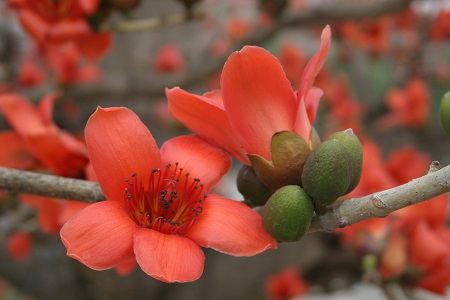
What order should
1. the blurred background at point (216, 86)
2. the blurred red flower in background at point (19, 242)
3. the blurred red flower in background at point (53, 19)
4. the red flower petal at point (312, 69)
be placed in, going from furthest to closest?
the blurred red flower in background at point (19, 242) < the blurred background at point (216, 86) < the blurred red flower in background at point (53, 19) < the red flower petal at point (312, 69)

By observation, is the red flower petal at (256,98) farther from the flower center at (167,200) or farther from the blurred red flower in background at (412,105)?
the blurred red flower in background at (412,105)

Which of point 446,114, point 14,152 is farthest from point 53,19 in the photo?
point 446,114

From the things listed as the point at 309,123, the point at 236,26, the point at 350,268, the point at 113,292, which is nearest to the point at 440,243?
the point at 309,123

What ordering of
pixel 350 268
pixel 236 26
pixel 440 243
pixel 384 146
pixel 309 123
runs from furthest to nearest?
1. pixel 236 26
2. pixel 384 146
3. pixel 350 268
4. pixel 440 243
5. pixel 309 123

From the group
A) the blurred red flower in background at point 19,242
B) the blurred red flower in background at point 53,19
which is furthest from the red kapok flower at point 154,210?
the blurred red flower in background at point 19,242

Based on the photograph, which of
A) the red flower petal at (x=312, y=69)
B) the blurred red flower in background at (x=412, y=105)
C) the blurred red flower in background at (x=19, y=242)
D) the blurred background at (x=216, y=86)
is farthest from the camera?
the blurred red flower in background at (x=412, y=105)

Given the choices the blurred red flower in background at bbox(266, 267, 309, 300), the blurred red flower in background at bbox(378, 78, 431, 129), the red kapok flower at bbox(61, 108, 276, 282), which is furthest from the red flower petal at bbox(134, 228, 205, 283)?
the blurred red flower in background at bbox(378, 78, 431, 129)

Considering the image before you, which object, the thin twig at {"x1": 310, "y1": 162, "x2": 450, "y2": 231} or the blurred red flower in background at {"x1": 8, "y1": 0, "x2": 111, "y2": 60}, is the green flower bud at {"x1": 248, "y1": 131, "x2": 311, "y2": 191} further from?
the blurred red flower in background at {"x1": 8, "y1": 0, "x2": 111, "y2": 60}

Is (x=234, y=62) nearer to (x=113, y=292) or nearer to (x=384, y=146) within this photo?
(x=113, y=292)
